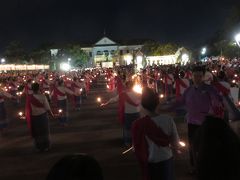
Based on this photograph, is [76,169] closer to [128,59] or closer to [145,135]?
[145,135]

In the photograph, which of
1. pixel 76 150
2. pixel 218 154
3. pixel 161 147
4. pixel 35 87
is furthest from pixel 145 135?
pixel 35 87

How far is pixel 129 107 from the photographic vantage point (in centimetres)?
1241

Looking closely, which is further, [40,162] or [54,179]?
[40,162]

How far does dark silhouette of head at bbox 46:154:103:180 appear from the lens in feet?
8.67

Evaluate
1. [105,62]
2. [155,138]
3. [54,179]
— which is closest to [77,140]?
[155,138]

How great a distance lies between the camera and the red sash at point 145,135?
5777mm

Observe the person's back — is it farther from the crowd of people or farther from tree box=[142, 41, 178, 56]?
tree box=[142, 41, 178, 56]

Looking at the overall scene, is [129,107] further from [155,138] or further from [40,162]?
[155,138]

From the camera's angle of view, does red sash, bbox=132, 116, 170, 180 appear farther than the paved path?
No

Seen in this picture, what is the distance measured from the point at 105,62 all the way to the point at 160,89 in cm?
10796

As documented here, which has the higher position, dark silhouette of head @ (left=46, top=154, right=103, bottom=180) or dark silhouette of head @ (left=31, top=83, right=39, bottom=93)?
dark silhouette of head @ (left=46, top=154, right=103, bottom=180)

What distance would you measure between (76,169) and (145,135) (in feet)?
10.5

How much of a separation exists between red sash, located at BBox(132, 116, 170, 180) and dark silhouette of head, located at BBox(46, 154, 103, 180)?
3062mm

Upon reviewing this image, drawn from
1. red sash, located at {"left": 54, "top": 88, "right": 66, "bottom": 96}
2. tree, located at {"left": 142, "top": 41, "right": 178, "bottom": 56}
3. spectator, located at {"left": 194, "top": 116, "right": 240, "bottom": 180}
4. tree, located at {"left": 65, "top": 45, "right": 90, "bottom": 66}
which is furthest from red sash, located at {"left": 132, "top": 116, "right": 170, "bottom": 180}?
tree, located at {"left": 65, "top": 45, "right": 90, "bottom": 66}
